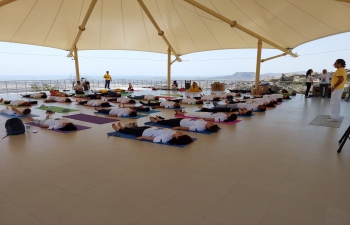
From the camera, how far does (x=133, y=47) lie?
18.9 m

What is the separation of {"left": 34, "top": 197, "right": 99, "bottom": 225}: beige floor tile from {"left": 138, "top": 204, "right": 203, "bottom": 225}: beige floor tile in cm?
50

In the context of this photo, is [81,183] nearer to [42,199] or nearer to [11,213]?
[42,199]

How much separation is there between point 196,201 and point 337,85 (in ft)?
17.5

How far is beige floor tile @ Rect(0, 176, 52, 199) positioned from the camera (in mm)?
2365

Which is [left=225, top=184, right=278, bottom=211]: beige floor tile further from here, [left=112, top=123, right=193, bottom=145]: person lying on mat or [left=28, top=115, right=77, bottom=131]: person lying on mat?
[left=28, top=115, right=77, bottom=131]: person lying on mat

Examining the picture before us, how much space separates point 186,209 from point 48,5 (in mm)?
13099

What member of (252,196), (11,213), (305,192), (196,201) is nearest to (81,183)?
(11,213)

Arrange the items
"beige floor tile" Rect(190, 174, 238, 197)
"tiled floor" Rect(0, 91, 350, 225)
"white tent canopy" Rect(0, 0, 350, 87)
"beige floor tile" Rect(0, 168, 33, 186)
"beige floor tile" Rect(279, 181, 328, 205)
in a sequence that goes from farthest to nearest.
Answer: "white tent canopy" Rect(0, 0, 350, 87), "beige floor tile" Rect(0, 168, 33, 186), "beige floor tile" Rect(190, 174, 238, 197), "beige floor tile" Rect(279, 181, 328, 205), "tiled floor" Rect(0, 91, 350, 225)

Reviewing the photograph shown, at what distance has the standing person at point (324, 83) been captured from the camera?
439 inches

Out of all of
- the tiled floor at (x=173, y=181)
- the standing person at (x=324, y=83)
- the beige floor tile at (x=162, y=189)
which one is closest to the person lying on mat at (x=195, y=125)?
the tiled floor at (x=173, y=181)

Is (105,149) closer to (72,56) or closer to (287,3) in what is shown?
(287,3)

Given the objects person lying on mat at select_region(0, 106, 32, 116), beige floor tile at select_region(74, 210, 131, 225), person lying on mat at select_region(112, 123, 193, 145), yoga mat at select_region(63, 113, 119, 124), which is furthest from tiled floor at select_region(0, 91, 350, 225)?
person lying on mat at select_region(0, 106, 32, 116)

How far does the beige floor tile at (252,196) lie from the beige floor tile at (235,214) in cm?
8

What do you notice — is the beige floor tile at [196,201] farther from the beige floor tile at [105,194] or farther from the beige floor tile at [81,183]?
the beige floor tile at [81,183]
